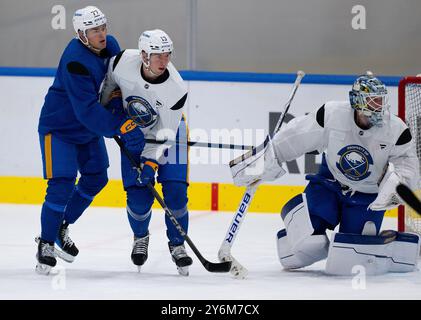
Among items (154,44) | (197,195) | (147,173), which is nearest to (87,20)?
(154,44)

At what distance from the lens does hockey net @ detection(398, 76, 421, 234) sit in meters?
5.00

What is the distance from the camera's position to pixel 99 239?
217 inches

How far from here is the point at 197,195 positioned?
6.58m

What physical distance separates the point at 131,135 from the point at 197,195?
233 centimetres

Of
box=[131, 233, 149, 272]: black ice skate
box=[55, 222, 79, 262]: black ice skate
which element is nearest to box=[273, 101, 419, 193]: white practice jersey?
box=[131, 233, 149, 272]: black ice skate

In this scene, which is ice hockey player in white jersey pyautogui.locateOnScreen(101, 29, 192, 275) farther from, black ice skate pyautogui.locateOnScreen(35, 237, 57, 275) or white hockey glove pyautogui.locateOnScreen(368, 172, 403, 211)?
white hockey glove pyautogui.locateOnScreen(368, 172, 403, 211)

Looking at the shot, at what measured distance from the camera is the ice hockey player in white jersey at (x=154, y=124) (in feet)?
14.1

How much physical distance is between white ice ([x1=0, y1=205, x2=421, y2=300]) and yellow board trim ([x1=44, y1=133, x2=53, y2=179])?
1.42ft

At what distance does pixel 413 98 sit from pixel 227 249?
1.34 meters

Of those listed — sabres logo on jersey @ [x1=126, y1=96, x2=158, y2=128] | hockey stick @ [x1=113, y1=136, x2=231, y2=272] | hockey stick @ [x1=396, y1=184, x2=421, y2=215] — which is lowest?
hockey stick @ [x1=113, y1=136, x2=231, y2=272]

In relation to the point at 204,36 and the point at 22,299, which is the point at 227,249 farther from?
the point at 204,36

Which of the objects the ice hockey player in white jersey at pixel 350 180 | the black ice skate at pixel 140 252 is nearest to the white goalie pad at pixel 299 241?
the ice hockey player in white jersey at pixel 350 180

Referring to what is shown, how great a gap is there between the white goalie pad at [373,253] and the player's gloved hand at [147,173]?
801 millimetres

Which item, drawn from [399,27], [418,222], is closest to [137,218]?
[418,222]
